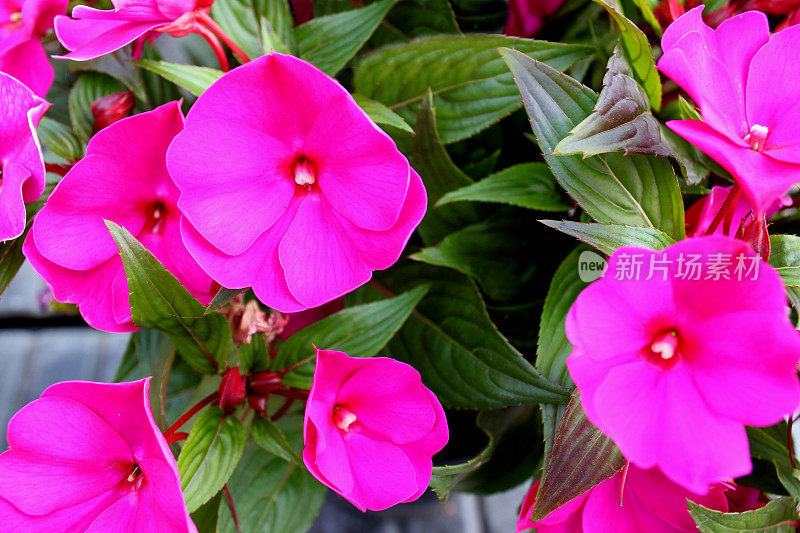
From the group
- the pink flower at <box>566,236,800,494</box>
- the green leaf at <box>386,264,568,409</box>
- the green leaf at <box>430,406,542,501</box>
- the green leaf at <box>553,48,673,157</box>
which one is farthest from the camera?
the green leaf at <box>430,406,542,501</box>

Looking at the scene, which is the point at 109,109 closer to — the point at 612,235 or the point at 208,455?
the point at 208,455

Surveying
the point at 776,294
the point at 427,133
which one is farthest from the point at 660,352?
the point at 427,133

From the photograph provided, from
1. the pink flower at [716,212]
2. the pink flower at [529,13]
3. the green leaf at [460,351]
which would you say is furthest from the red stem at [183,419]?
the pink flower at [529,13]

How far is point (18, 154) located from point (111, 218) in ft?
0.26

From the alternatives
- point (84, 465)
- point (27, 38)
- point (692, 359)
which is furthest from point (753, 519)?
point (27, 38)

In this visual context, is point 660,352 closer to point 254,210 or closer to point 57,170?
point 254,210

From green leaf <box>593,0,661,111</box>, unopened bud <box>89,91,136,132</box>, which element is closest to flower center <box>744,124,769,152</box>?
green leaf <box>593,0,661,111</box>

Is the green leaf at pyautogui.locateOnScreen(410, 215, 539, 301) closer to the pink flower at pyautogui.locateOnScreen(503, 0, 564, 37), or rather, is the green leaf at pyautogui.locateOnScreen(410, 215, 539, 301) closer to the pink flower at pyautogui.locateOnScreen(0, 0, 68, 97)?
the pink flower at pyautogui.locateOnScreen(503, 0, 564, 37)

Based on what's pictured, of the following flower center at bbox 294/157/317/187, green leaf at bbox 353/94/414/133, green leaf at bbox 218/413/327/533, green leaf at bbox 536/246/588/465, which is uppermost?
green leaf at bbox 353/94/414/133

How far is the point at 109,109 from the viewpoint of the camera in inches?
22.7

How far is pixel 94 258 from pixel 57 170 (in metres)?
0.11

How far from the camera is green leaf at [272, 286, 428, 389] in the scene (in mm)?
554

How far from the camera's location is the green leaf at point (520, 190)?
1.83ft

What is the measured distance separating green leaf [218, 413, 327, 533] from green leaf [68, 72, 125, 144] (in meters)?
0.37
